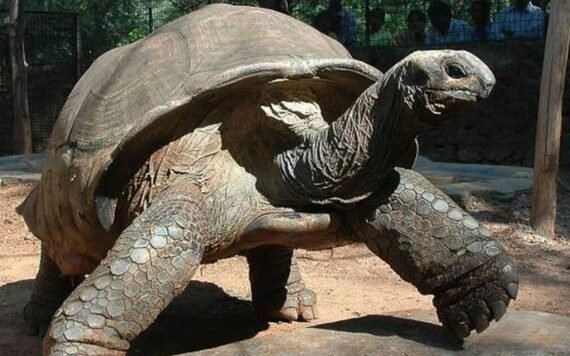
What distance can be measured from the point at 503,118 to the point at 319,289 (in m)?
6.19

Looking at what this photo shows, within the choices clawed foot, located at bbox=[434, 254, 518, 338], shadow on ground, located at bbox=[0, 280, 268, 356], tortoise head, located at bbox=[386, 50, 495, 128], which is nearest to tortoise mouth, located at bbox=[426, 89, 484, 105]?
tortoise head, located at bbox=[386, 50, 495, 128]

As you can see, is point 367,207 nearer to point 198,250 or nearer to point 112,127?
point 198,250

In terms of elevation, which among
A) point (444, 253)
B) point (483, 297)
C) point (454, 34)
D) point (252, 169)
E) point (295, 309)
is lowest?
point (295, 309)

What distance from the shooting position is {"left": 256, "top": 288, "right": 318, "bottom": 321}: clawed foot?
12.7 feet

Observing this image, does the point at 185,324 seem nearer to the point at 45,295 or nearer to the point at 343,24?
the point at 45,295

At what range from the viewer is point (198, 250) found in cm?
248

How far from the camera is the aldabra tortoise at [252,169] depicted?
2350 mm

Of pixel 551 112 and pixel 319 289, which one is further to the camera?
pixel 551 112

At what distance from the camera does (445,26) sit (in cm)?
1066

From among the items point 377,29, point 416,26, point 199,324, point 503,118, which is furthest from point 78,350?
point 377,29

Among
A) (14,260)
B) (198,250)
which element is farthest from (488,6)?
(198,250)

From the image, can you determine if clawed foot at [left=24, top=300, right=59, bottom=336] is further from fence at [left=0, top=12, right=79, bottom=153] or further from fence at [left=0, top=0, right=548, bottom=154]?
fence at [left=0, top=12, right=79, bottom=153]

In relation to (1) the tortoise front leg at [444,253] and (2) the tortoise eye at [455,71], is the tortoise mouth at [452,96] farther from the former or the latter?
(1) the tortoise front leg at [444,253]

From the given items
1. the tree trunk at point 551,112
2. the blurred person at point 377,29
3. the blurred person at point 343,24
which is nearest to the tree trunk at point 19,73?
the blurred person at point 343,24
